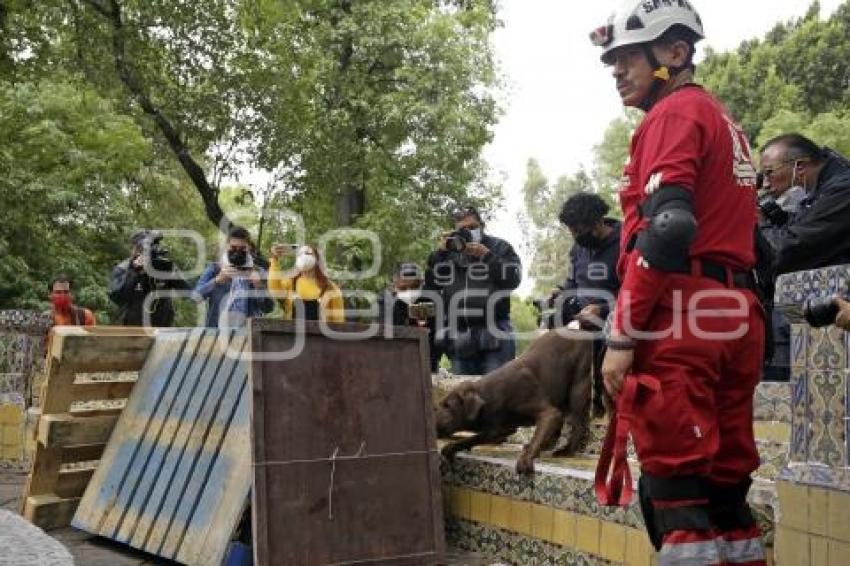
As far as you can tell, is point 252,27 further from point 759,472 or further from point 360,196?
point 759,472

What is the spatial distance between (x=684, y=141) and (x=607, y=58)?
18.8 inches

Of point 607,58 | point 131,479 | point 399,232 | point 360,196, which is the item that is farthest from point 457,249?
point 360,196

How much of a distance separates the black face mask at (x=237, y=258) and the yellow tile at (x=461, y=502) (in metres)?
2.82

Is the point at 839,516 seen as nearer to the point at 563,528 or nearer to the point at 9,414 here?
the point at 563,528

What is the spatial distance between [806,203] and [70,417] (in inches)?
188

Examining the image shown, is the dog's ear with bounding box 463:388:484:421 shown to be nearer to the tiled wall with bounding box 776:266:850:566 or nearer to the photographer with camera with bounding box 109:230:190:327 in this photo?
the tiled wall with bounding box 776:266:850:566

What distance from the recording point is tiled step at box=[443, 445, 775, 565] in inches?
182

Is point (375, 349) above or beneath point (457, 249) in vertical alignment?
beneath

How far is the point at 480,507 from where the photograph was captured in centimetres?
577

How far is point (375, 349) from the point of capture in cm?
554

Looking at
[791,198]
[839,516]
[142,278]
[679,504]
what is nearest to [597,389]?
[791,198]

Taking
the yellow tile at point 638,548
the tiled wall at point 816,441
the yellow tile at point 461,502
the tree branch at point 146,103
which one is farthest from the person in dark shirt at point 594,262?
the tree branch at point 146,103

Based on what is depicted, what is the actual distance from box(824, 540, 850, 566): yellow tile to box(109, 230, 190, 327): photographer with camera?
6.23 m

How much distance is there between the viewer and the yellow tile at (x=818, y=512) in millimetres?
3426
